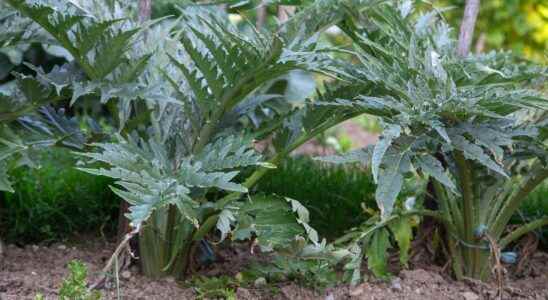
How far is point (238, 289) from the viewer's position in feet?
7.38

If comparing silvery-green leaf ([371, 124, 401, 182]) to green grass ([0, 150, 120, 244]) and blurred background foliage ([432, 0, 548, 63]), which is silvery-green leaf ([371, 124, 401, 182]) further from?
blurred background foliage ([432, 0, 548, 63])

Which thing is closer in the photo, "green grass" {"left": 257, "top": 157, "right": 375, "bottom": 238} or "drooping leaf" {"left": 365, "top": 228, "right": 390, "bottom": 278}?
"drooping leaf" {"left": 365, "top": 228, "right": 390, "bottom": 278}

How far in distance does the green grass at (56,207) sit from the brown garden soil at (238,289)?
86mm

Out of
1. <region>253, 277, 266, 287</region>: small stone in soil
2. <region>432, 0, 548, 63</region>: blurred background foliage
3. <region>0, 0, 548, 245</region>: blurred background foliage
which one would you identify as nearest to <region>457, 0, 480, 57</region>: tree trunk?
<region>0, 0, 548, 245</region>: blurred background foliage

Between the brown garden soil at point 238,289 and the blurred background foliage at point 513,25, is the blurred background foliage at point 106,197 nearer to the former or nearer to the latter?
the brown garden soil at point 238,289

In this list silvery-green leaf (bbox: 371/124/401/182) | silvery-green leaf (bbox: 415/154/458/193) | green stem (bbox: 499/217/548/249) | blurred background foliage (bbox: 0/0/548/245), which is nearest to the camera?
silvery-green leaf (bbox: 371/124/401/182)

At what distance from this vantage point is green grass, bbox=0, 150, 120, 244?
2.73 metres

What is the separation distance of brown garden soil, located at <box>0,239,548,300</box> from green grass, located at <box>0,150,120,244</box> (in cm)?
9

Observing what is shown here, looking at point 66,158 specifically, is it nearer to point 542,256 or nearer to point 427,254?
point 427,254

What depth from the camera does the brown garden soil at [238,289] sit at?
7.30 ft

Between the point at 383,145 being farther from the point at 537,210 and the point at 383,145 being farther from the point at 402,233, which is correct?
the point at 537,210

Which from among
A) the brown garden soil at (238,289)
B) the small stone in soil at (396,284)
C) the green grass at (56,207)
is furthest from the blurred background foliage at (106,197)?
the small stone in soil at (396,284)

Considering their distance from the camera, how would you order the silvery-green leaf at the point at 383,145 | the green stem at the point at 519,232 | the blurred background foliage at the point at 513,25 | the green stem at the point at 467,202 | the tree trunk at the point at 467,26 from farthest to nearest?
1. the blurred background foliage at the point at 513,25
2. the tree trunk at the point at 467,26
3. the green stem at the point at 519,232
4. the green stem at the point at 467,202
5. the silvery-green leaf at the point at 383,145

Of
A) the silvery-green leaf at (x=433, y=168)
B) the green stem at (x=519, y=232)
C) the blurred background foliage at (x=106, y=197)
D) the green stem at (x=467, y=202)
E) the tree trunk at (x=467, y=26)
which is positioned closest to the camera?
the silvery-green leaf at (x=433, y=168)
